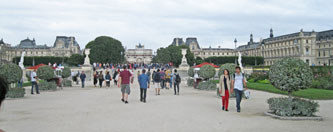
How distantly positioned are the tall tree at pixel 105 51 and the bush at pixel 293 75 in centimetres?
7359

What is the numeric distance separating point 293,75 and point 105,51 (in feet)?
247

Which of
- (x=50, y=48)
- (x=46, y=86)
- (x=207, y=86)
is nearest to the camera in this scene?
(x=46, y=86)

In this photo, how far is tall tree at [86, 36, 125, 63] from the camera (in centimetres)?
8175

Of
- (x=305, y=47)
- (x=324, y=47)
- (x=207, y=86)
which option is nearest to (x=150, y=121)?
(x=207, y=86)

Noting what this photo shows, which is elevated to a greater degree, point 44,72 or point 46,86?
point 44,72

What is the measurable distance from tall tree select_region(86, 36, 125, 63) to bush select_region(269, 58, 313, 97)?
7359cm

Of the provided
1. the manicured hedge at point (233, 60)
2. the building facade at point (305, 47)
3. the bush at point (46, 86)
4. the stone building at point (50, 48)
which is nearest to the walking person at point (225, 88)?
the bush at point (46, 86)

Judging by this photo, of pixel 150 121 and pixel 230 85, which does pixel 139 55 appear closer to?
pixel 230 85

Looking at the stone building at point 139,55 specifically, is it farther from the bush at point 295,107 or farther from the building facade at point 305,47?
the bush at point 295,107

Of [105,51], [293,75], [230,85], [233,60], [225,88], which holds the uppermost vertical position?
[105,51]

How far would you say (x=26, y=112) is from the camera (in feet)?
38.5

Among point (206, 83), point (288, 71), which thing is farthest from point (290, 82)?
point (206, 83)

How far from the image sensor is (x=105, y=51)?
272 ft

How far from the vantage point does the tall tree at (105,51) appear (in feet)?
268
